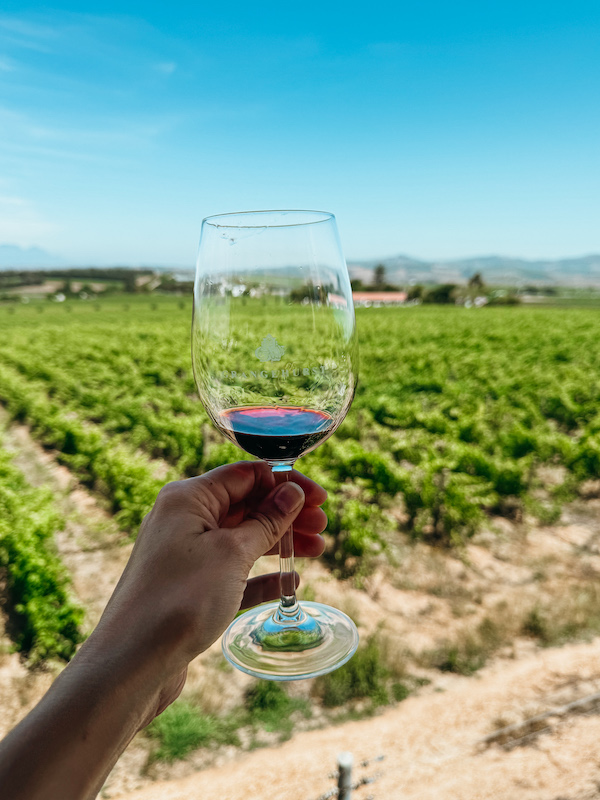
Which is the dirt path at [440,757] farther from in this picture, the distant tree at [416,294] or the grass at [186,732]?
the distant tree at [416,294]

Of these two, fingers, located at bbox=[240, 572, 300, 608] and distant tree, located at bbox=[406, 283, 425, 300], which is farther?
distant tree, located at bbox=[406, 283, 425, 300]

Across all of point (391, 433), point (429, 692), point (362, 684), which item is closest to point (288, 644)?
point (362, 684)

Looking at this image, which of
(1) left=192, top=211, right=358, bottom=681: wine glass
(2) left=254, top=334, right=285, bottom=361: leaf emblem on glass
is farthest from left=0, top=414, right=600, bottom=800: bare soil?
(2) left=254, top=334, right=285, bottom=361: leaf emblem on glass

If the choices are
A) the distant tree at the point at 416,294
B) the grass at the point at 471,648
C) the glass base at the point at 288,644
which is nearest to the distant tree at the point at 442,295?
the distant tree at the point at 416,294

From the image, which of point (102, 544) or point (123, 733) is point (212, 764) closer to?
point (123, 733)

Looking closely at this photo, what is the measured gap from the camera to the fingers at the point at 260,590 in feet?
5.24

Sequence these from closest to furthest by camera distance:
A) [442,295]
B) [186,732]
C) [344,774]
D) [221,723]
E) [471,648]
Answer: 1. [344,774]
2. [186,732]
3. [221,723]
4. [471,648]
5. [442,295]

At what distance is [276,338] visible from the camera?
110 centimetres

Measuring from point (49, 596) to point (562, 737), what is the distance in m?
3.27

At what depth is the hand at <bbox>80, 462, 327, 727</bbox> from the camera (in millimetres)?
977

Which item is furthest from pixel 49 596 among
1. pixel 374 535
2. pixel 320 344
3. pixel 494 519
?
pixel 494 519

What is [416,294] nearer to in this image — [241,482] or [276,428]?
[241,482]

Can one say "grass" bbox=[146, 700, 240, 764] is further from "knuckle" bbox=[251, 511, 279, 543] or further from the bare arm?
"knuckle" bbox=[251, 511, 279, 543]

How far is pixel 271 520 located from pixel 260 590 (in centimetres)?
48
